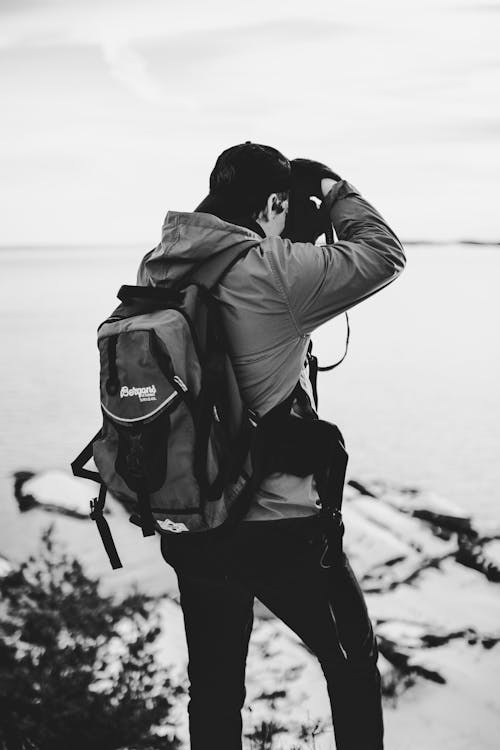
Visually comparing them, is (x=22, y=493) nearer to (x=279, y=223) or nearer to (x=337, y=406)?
(x=279, y=223)

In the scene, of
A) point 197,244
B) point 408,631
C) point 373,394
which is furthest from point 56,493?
point 373,394

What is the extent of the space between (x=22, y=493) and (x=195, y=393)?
430 centimetres

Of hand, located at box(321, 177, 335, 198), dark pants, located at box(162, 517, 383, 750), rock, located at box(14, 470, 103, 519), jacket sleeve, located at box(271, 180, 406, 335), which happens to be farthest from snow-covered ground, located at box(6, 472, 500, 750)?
hand, located at box(321, 177, 335, 198)

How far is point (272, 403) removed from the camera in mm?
1396

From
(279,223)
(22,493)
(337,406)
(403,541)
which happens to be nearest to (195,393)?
(279,223)

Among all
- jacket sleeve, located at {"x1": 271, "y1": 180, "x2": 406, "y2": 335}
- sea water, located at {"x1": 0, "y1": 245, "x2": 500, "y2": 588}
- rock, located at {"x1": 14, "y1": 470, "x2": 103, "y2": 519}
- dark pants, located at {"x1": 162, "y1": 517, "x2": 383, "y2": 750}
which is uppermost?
jacket sleeve, located at {"x1": 271, "y1": 180, "x2": 406, "y2": 335}

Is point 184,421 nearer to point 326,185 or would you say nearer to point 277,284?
point 277,284

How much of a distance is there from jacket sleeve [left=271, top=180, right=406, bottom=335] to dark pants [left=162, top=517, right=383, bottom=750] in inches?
17.7

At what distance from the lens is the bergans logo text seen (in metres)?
1.32

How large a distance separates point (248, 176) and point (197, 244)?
18 centimetres

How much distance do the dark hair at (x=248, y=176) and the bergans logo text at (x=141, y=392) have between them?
1.30ft

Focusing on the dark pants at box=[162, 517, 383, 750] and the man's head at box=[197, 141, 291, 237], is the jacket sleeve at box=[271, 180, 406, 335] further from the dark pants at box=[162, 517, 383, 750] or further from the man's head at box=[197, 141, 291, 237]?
the dark pants at box=[162, 517, 383, 750]

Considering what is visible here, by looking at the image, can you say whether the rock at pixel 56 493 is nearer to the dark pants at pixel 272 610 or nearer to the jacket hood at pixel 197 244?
the dark pants at pixel 272 610

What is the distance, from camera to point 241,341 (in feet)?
4.40
